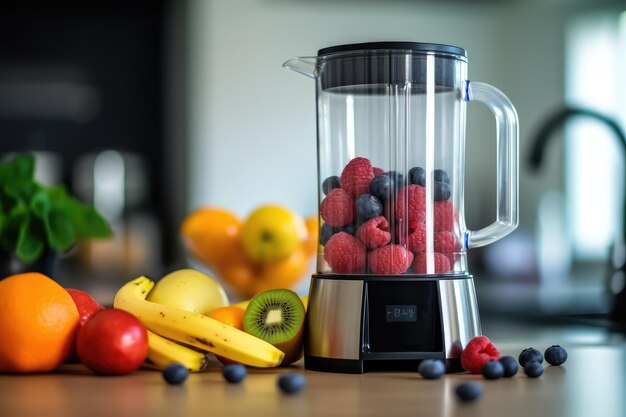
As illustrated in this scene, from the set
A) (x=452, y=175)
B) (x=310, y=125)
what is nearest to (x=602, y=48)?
(x=310, y=125)

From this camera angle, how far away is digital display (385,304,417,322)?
872mm

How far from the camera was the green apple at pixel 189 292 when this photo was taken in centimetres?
99

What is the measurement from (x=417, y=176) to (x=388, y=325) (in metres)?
0.16

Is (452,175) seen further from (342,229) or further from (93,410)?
(93,410)

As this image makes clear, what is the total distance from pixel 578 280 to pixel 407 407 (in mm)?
3411

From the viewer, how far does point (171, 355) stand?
855 millimetres

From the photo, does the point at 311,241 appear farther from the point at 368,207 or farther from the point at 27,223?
the point at 368,207

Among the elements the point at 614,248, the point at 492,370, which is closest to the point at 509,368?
the point at 492,370

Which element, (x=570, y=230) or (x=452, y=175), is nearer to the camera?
(x=452, y=175)

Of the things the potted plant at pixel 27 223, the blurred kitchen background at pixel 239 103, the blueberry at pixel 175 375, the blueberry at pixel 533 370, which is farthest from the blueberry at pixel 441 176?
the blurred kitchen background at pixel 239 103

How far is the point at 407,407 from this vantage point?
676 mm

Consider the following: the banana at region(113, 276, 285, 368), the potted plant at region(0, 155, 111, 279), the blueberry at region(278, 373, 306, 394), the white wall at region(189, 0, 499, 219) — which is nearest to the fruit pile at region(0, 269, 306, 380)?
the banana at region(113, 276, 285, 368)

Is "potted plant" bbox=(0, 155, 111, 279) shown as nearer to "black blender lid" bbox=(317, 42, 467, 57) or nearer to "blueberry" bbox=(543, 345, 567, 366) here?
"black blender lid" bbox=(317, 42, 467, 57)

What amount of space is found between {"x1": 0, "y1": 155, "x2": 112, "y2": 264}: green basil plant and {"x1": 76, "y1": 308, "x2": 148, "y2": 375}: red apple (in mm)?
516
